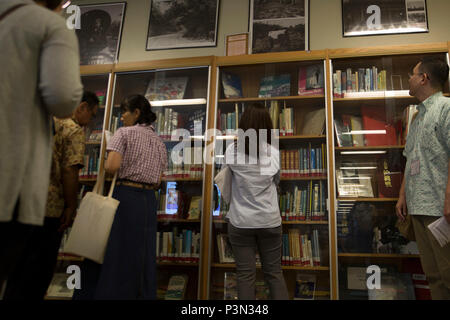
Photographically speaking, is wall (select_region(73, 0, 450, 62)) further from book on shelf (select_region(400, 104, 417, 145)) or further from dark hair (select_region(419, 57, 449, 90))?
dark hair (select_region(419, 57, 449, 90))

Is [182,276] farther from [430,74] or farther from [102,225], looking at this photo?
[430,74]

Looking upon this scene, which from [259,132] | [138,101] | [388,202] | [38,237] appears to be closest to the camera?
[38,237]

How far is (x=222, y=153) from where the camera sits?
9.29ft

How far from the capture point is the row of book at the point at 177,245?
271cm

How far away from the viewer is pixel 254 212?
1.94m

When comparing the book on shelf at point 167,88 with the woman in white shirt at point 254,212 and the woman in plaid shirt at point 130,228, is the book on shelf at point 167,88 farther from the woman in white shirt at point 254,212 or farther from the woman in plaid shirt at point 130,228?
the woman in white shirt at point 254,212

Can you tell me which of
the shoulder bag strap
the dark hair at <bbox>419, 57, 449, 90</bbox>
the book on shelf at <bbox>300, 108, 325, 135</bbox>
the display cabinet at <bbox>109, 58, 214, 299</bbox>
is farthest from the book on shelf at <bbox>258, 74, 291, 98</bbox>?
the shoulder bag strap

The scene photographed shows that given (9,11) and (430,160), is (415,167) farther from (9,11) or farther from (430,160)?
(9,11)

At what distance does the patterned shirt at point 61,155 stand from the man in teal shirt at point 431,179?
1942mm

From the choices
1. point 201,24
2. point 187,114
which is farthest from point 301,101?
point 201,24

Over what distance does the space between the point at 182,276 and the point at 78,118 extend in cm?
145

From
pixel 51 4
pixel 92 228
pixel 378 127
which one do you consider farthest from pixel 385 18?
Result: pixel 92 228

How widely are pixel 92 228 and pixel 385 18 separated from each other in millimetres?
2961

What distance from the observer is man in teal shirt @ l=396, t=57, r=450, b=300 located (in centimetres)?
185
